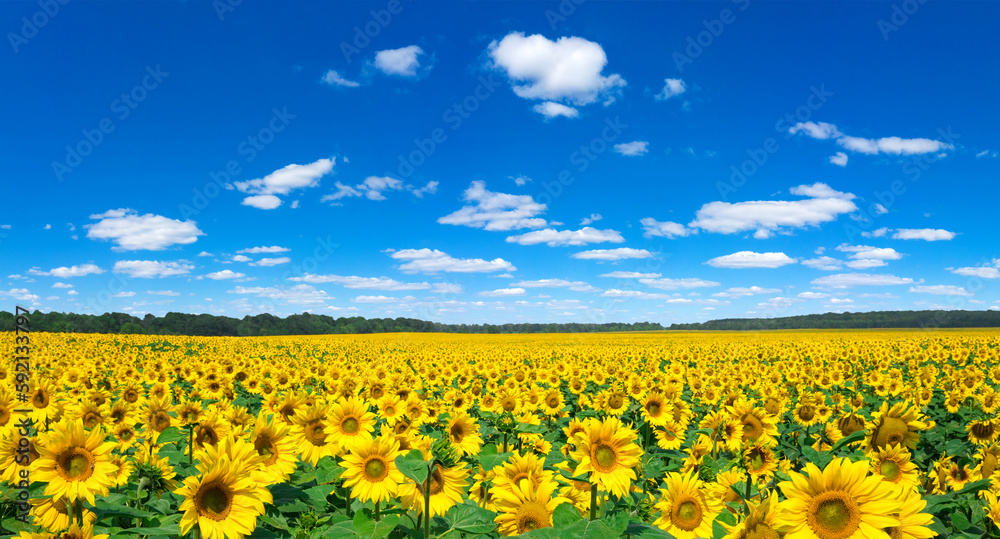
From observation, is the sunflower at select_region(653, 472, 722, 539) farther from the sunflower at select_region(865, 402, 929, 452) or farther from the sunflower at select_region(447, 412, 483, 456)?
the sunflower at select_region(447, 412, 483, 456)

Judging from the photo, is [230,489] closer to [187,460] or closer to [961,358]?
[187,460]

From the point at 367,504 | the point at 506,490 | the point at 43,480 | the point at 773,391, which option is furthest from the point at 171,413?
the point at 773,391

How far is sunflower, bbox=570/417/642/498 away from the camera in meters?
2.60

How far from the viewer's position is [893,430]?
3.27 metres

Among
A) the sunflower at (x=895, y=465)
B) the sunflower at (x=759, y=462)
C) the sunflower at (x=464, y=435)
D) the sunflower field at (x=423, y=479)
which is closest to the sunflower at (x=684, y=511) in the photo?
the sunflower field at (x=423, y=479)

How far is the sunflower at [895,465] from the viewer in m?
3.10

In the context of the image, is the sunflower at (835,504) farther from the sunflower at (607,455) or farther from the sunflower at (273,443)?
the sunflower at (273,443)

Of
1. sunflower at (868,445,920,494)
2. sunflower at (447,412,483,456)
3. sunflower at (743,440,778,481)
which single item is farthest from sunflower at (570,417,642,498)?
sunflower at (743,440,778,481)

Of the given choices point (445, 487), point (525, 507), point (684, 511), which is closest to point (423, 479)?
point (445, 487)

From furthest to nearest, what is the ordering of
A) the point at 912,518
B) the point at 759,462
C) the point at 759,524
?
the point at 759,462
the point at 759,524
the point at 912,518

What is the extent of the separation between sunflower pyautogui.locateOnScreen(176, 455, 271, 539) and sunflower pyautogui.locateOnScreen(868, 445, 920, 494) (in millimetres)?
3524

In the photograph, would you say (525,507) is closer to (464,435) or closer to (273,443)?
(464,435)

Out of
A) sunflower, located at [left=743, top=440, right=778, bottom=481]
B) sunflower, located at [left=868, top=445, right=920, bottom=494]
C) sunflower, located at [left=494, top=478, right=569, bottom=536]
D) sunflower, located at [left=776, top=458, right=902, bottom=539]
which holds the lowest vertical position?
sunflower, located at [left=743, top=440, right=778, bottom=481]

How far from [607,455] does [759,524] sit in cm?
78
